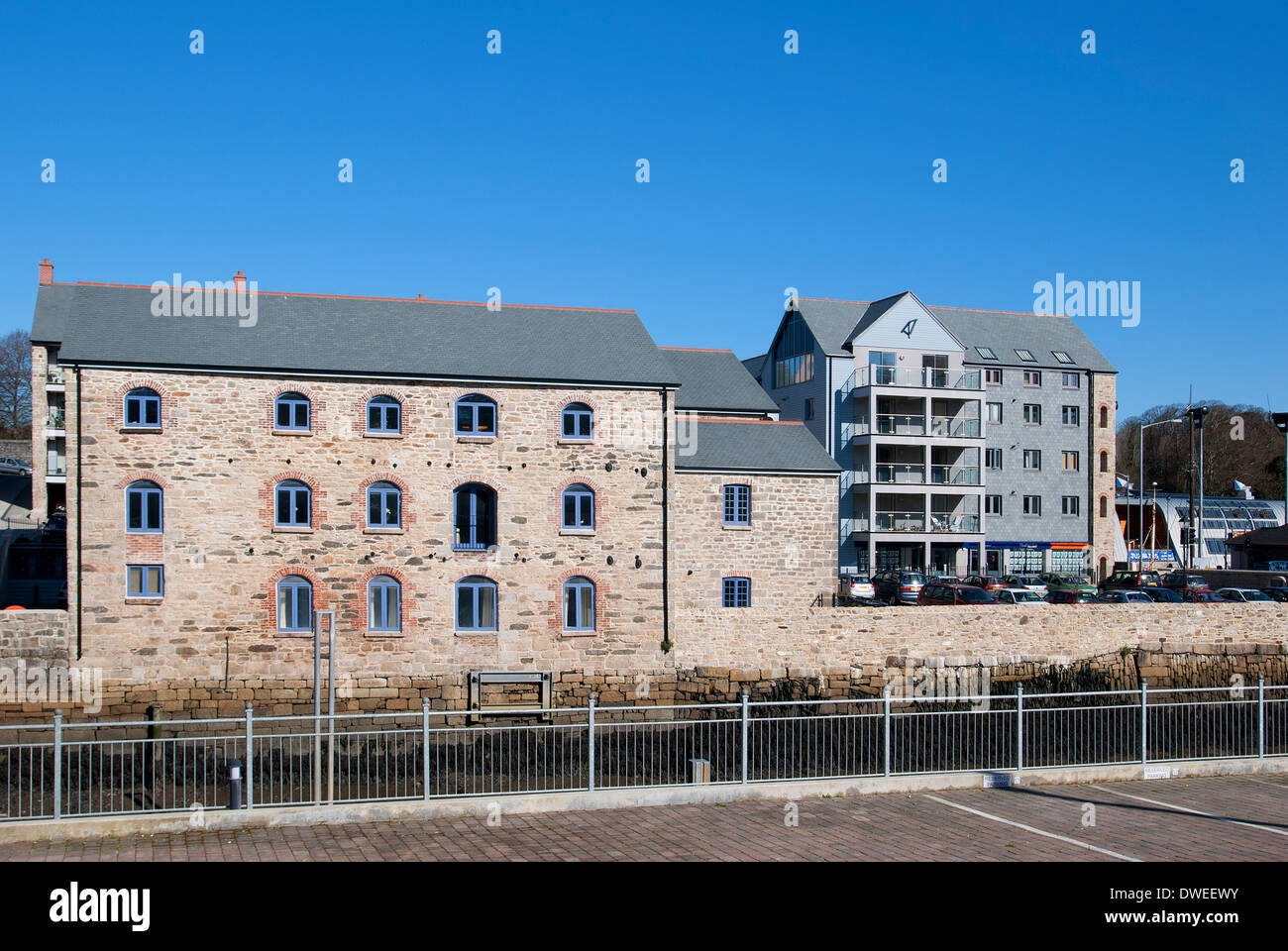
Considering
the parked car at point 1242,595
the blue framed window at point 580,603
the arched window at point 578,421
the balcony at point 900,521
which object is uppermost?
the arched window at point 578,421

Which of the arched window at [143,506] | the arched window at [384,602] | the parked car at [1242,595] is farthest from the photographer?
the parked car at [1242,595]

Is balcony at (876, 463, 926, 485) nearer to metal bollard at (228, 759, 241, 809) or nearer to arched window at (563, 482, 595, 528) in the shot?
arched window at (563, 482, 595, 528)

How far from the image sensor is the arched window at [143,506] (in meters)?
25.0

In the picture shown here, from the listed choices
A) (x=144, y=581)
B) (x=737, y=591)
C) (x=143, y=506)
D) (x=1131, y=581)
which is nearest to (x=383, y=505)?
(x=143, y=506)

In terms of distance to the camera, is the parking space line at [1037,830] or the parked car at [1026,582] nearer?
the parking space line at [1037,830]

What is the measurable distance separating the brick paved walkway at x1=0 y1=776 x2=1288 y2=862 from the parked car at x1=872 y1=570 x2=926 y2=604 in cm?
2540

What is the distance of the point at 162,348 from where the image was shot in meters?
25.7

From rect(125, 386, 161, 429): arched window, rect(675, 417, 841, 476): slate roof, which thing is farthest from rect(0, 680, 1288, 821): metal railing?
rect(675, 417, 841, 476): slate roof

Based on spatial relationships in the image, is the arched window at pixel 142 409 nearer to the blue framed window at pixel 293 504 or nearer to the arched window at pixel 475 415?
the blue framed window at pixel 293 504

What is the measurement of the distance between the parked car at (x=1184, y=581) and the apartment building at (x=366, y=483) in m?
22.3

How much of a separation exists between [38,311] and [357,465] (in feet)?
70.6

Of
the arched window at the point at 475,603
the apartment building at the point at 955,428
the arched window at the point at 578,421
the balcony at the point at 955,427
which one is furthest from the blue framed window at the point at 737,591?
the balcony at the point at 955,427
